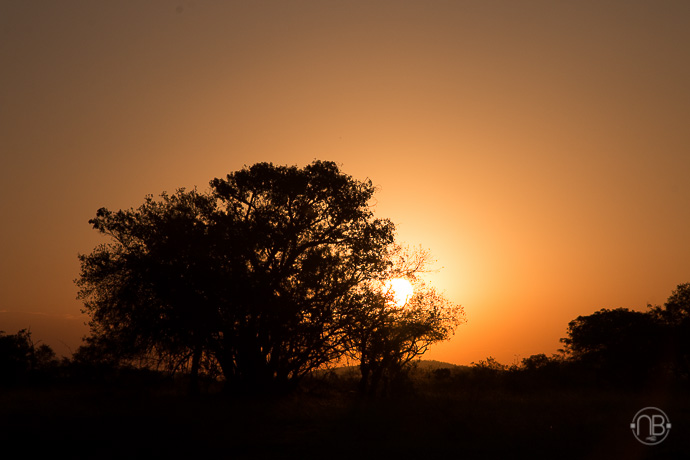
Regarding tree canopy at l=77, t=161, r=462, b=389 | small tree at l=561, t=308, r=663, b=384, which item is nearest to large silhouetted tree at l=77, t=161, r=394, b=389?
tree canopy at l=77, t=161, r=462, b=389

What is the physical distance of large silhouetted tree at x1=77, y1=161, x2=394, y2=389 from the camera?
92.4 ft

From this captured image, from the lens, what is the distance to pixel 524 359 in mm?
61094

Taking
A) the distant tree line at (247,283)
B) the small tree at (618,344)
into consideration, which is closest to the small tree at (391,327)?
the distant tree line at (247,283)

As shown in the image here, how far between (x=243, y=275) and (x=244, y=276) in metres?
0.08

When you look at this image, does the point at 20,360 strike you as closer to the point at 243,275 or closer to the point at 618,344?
the point at 243,275

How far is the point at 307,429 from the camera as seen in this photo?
1975cm

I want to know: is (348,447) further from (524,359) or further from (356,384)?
(524,359)

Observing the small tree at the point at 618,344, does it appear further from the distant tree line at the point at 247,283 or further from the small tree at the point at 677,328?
the distant tree line at the point at 247,283

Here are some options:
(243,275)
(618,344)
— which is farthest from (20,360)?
Result: (618,344)

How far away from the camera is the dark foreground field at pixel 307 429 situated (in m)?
16.2

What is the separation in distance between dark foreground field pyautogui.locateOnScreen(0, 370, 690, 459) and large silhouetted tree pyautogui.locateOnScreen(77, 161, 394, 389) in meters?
3.30

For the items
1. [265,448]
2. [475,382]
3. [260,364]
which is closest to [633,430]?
[265,448]

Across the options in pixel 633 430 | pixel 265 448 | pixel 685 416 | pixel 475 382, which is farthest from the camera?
pixel 475 382

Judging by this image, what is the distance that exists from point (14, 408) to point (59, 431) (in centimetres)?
473
